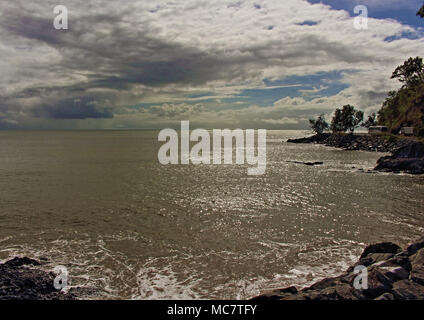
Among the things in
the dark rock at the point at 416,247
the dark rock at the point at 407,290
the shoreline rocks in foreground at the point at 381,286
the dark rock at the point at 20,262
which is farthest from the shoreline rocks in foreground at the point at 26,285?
the dark rock at the point at 416,247

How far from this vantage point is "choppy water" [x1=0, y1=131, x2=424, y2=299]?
659 inches

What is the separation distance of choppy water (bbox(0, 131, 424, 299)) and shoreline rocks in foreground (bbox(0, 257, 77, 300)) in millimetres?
1889

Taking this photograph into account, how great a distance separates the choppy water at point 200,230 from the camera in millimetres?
16750

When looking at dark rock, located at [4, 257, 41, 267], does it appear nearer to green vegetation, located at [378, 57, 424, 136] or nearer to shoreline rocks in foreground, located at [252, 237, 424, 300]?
shoreline rocks in foreground, located at [252, 237, 424, 300]

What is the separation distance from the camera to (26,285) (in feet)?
45.2

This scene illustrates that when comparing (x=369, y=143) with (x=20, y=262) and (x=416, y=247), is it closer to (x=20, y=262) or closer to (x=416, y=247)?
(x=416, y=247)

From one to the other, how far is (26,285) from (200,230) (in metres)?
13.6

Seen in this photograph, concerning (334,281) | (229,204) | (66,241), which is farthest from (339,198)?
(66,241)

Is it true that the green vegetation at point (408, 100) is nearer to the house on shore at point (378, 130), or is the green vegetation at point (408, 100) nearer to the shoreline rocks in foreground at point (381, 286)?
the house on shore at point (378, 130)

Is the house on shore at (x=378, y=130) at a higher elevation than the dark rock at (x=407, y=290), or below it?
higher

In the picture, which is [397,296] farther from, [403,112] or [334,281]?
[403,112]

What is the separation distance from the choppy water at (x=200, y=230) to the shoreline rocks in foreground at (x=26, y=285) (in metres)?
1.89

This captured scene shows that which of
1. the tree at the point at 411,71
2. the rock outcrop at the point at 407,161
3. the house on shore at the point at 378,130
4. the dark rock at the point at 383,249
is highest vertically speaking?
the tree at the point at 411,71

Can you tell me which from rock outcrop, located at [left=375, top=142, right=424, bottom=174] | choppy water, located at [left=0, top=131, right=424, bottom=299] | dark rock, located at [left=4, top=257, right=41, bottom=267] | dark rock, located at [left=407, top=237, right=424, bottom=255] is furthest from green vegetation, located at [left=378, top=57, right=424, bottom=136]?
dark rock, located at [left=4, top=257, right=41, bottom=267]
